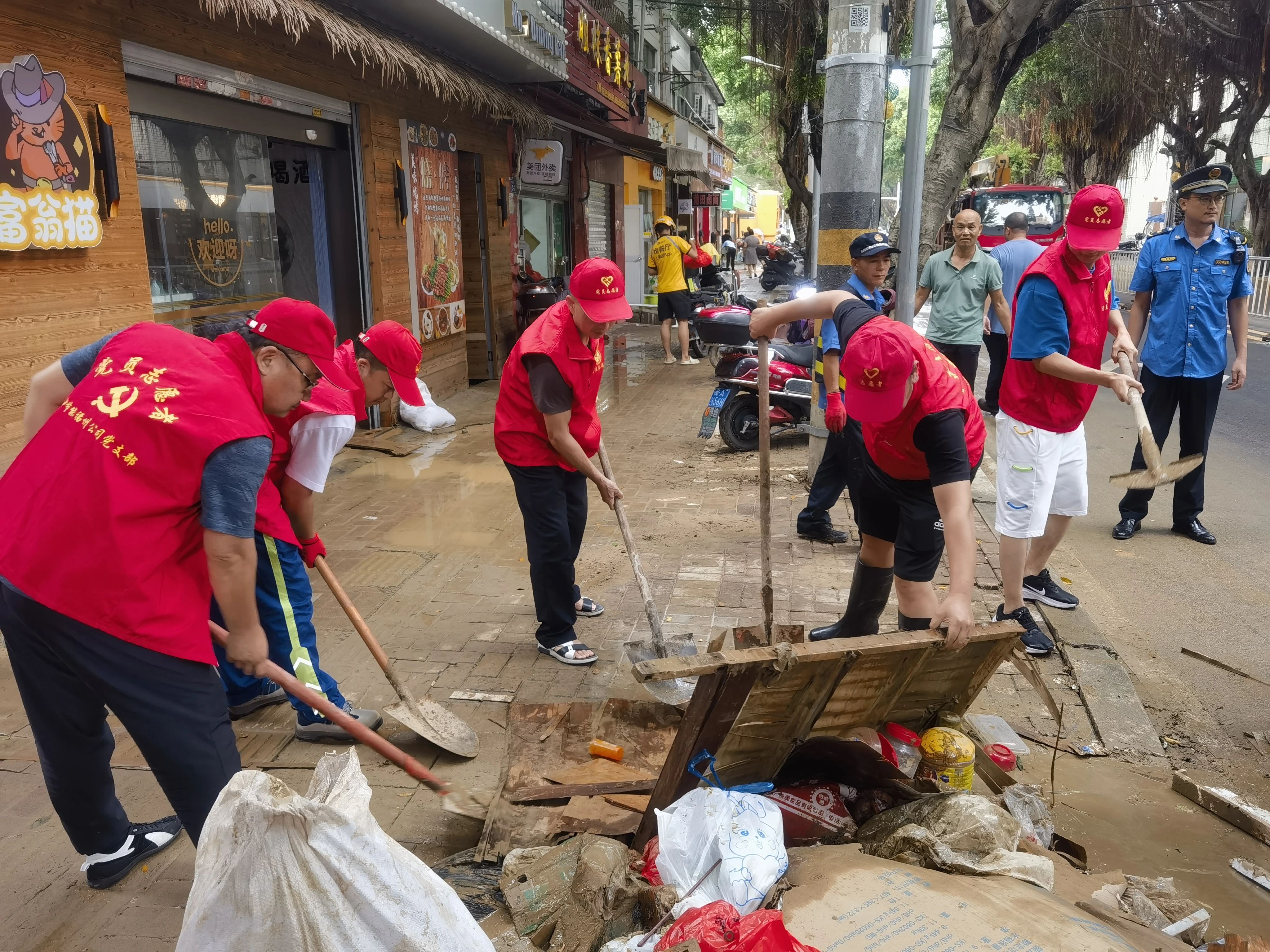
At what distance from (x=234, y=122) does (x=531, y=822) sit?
584 cm

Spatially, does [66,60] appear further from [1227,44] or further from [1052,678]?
[1227,44]

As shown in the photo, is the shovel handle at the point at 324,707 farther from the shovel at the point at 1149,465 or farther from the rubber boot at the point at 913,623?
the shovel at the point at 1149,465

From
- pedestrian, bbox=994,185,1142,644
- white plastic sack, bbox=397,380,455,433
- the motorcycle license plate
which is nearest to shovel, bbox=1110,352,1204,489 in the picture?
pedestrian, bbox=994,185,1142,644

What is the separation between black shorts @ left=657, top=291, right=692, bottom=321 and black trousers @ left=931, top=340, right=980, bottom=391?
5437 millimetres

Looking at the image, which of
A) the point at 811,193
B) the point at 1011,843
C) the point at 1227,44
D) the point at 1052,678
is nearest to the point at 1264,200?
the point at 1227,44

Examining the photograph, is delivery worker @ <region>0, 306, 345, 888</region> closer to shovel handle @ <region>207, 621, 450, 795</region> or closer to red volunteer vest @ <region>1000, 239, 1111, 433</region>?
shovel handle @ <region>207, 621, 450, 795</region>

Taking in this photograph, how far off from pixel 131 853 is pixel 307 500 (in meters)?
1.20

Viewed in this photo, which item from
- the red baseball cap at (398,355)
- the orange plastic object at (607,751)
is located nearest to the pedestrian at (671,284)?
the red baseball cap at (398,355)

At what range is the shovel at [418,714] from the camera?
10.8 ft

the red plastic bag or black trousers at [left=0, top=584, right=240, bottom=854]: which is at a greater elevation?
black trousers at [left=0, top=584, right=240, bottom=854]

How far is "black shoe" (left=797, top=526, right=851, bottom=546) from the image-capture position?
227 inches

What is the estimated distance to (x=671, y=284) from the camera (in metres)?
12.5

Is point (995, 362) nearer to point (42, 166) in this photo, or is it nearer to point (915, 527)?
point (915, 527)

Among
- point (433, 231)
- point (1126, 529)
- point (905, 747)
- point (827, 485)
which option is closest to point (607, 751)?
point (905, 747)
